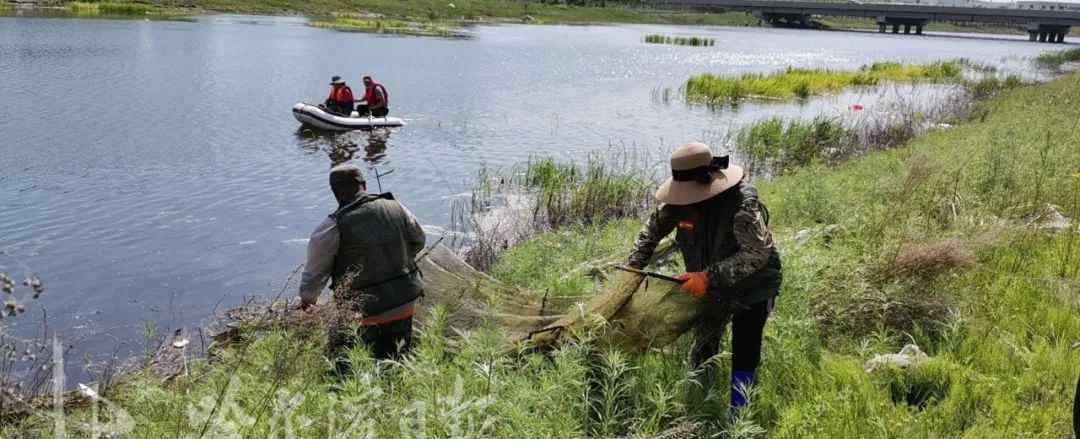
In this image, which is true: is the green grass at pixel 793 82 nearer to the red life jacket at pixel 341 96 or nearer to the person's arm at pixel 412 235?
the red life jacket at pixel 341 96

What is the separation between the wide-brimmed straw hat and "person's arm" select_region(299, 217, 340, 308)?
89.8 inches

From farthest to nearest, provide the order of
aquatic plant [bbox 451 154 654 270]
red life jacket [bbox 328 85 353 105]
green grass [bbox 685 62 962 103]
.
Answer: green grass [bbox 685 62 962 103] → red life jacket [bbox 328 85 353 105] → aquatic plant [bbox 451 154 654 270]

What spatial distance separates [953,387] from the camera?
544 centimetres

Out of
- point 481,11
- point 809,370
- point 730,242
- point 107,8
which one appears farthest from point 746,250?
point 481,11

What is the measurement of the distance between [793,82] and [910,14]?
95.8 m

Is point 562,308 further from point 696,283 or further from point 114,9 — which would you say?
point 114,9

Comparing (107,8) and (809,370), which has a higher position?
(107,8)

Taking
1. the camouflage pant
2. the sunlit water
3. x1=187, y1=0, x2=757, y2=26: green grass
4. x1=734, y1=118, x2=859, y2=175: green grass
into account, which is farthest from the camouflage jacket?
x1=187, y1=0, x2=757, y2=26: green grass

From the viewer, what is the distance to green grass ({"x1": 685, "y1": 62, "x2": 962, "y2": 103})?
33438mm

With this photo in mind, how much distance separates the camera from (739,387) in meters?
5.15

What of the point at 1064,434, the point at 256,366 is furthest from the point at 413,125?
the point at 1064,434

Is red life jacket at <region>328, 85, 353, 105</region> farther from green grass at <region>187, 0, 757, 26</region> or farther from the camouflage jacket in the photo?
green grass at <region>187, 0, 757, 26</region>

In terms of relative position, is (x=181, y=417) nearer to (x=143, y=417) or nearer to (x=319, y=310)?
(x=143, y=417)

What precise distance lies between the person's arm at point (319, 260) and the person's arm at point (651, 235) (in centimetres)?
203
